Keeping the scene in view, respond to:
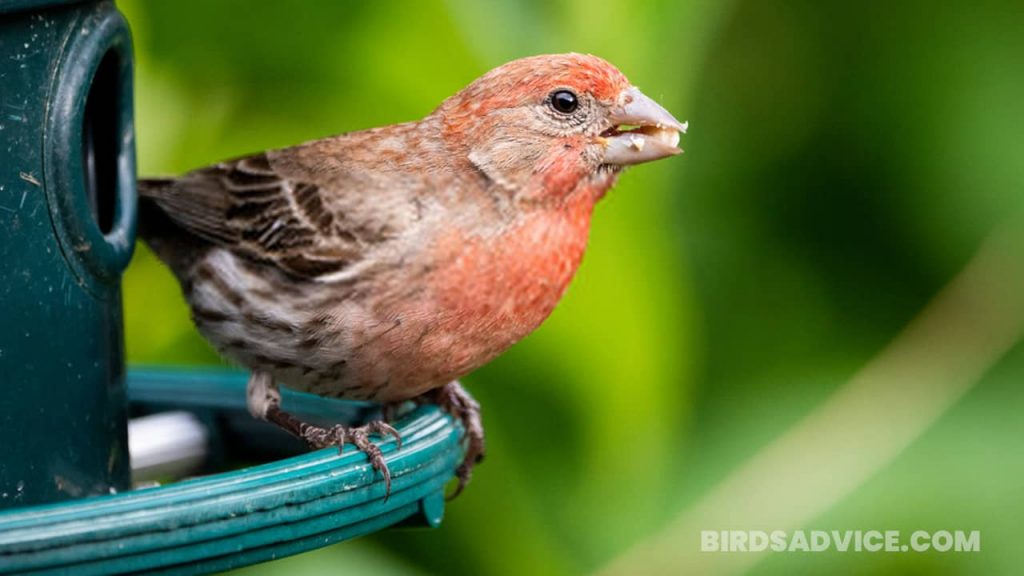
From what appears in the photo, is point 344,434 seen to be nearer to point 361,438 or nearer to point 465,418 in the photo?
point 361,438

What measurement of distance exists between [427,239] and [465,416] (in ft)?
2.42

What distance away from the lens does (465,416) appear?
17.7 feet

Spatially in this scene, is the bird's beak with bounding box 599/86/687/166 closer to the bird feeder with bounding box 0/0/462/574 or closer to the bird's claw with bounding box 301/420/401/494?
the bird feeder with bounding box 0/0/462/574

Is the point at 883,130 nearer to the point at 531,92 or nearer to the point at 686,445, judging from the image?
the point at 686,445

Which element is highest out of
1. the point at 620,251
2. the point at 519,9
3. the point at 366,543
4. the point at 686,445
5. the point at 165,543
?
the point at 519,9

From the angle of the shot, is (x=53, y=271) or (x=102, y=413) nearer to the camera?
(x=53, y=271)

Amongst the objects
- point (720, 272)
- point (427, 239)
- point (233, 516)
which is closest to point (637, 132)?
point (427, 239)

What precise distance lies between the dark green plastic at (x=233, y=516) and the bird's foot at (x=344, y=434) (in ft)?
0.10

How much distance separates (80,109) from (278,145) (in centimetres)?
160

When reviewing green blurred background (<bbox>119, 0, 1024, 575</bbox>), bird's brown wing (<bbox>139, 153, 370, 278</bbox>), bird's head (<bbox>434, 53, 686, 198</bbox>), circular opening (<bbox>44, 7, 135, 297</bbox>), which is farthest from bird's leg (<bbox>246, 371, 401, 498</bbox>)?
green blurred background (<bbox>119, 0, 1024, 575</bbox>)

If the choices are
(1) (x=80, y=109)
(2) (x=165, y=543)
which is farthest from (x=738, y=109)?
(2) (x=165, y=543)

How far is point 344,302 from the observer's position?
4848 mm

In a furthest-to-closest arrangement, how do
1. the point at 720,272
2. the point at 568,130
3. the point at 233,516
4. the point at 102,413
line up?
the point at 720,272
the point at 568,130
the point at 102,413
the point at 233,516

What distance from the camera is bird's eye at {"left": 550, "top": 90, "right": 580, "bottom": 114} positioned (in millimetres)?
4973
